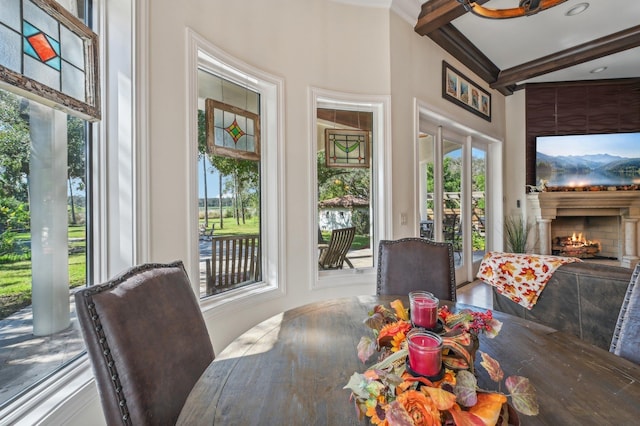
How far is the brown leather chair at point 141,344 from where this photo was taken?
75cm

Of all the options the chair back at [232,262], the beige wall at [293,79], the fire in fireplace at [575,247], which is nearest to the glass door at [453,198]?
the beige wall at [293,79]

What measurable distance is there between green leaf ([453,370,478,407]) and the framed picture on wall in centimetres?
368

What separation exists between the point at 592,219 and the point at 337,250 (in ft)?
15.9

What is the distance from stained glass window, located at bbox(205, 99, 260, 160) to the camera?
2.10 metres

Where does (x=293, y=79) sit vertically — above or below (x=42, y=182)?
above

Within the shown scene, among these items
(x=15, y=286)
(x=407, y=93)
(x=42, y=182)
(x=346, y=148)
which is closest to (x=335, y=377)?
(x=15, y=286)

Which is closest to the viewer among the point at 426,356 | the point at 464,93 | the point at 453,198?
the point at 426,356

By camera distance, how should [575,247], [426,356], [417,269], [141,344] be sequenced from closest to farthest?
[426,356] → [141,344] → [417,269] → [575,247]

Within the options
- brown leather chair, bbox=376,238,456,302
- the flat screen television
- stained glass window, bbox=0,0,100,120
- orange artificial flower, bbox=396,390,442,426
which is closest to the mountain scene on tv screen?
the flat screen television

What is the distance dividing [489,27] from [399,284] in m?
3.28

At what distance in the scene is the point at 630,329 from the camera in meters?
1.10

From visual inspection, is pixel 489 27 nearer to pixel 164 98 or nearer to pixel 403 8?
pixel 403 8

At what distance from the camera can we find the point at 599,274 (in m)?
1.76

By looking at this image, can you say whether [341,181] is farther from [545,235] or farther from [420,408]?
[545,235]
